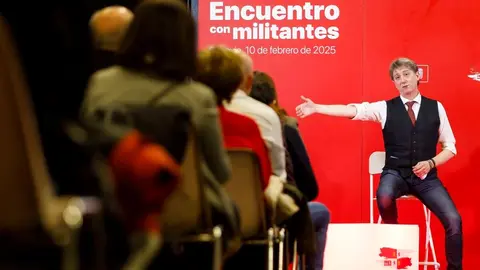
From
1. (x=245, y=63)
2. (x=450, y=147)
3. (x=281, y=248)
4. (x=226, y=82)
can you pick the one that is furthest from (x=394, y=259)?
(x=226, y=82)

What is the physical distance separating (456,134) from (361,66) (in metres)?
0.86

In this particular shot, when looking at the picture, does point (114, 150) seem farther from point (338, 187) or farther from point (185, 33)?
point (338, 187)

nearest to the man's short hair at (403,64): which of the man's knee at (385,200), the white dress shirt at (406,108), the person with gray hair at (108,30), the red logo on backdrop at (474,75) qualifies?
the white dress shirt at (406,108)

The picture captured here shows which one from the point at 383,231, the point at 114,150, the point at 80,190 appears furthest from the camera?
the point at 383,231

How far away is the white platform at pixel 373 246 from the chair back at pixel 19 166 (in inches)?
191

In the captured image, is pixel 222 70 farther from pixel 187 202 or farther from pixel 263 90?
pixel 263 90

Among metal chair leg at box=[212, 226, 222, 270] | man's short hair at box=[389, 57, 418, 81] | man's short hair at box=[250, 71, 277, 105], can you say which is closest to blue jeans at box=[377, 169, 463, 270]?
man's short hair at box=[389, 57, 418, 81]

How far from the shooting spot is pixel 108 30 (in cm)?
293

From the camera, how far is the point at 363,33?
6805 mm

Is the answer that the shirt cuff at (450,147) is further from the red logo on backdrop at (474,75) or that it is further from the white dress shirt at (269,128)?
the white dress shirt at (269,128)

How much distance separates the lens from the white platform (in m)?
6.23

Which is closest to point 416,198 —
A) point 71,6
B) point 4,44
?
point 71,6

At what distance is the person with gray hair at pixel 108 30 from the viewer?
2.94 meters

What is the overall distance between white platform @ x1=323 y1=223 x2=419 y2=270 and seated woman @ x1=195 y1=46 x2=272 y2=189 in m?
3.06
